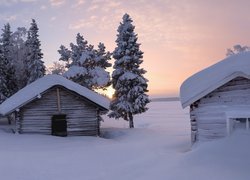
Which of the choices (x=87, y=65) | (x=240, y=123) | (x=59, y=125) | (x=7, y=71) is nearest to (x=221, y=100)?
(x=240, y=123)

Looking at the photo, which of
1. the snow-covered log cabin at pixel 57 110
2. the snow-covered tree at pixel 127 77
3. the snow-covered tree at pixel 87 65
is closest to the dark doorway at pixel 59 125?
the snow-covered log cabin at pixel 57 110

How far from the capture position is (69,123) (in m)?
28.2

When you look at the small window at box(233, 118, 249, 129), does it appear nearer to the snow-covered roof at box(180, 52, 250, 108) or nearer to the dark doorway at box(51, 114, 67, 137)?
the snow-covered roof at box(180, 52, 250, 108)

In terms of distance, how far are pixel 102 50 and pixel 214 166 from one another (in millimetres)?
33508

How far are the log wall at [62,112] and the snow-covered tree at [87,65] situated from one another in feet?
41.4

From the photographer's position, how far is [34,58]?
1823 inches

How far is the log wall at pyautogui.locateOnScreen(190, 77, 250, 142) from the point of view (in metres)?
16.1

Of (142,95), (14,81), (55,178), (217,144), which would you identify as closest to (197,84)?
(217,144)

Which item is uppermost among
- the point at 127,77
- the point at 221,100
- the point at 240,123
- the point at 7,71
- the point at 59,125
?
the point at 7,71

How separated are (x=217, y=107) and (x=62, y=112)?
577 inches

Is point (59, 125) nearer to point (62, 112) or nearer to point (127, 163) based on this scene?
point (62, 112)

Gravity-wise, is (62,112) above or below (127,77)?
below

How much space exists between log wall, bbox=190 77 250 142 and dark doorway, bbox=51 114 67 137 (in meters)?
13.2

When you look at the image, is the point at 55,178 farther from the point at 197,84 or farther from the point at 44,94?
the point at 44,94
